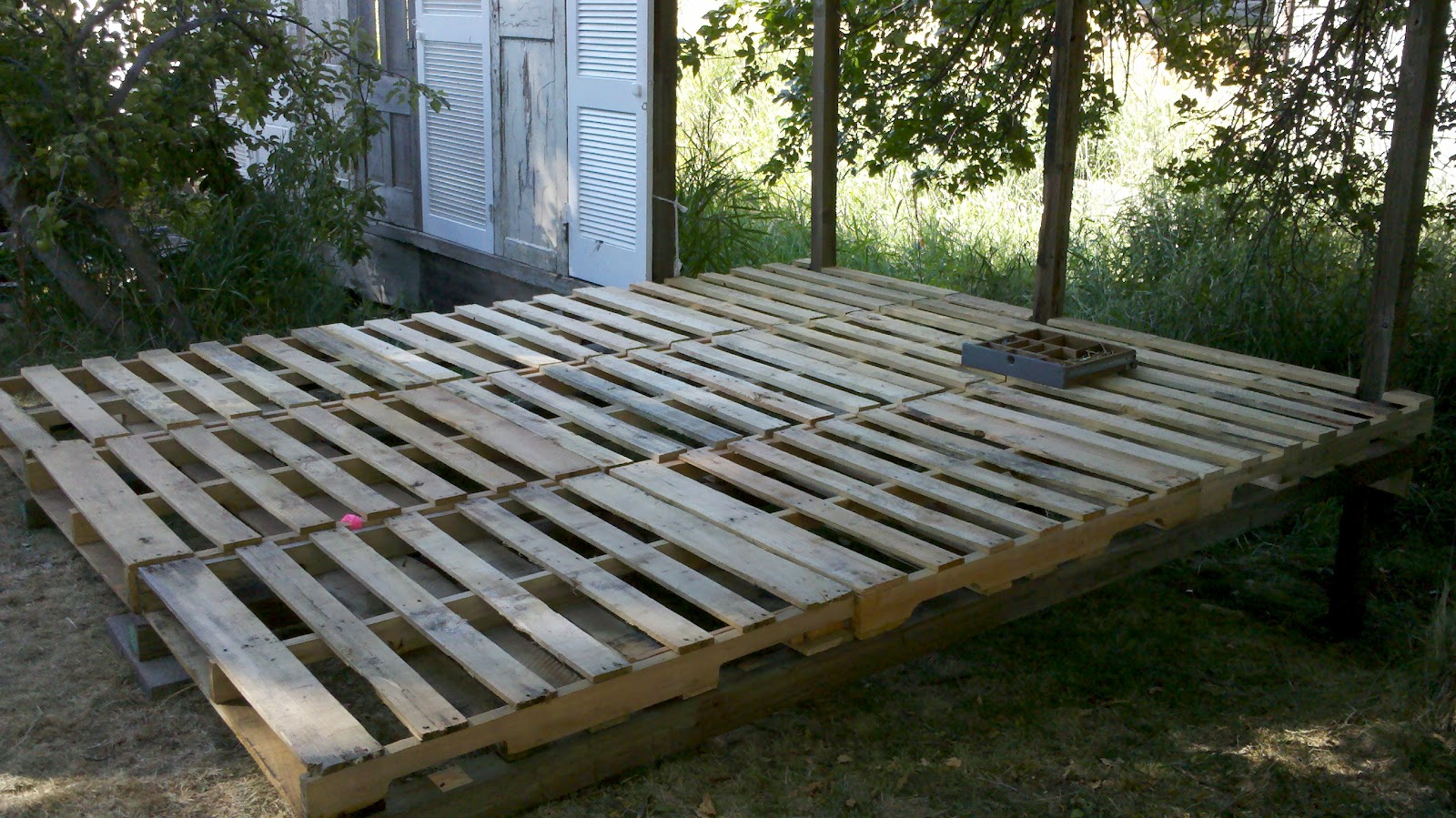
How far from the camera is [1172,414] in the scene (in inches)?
160

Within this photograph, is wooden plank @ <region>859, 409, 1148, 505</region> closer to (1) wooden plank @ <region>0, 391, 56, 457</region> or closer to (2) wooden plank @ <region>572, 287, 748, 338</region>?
(2) wooden plank @ <region>572, 287, 748, 338</region>

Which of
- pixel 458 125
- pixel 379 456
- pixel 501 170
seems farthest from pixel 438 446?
pixel 458 125

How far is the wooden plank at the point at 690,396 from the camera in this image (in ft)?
13.2

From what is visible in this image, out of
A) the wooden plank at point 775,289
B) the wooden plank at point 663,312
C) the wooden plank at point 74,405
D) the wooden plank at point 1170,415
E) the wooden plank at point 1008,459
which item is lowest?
the wooden plank at point 74,405

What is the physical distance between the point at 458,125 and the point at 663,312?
10.1ft

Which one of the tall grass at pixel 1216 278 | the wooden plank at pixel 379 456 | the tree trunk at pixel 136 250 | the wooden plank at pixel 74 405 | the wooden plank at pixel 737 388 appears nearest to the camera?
the wooden plank at pixel 379 456

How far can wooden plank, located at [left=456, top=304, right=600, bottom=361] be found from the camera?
484cm

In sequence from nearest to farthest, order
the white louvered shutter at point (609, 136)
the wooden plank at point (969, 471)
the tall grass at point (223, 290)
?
the wooden plank at point (969, 471) < the tall grass at point (223, 290) < the white louvered shutter at point (609, 136)

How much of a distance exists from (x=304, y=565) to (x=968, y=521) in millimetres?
1673

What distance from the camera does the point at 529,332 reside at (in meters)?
5.10

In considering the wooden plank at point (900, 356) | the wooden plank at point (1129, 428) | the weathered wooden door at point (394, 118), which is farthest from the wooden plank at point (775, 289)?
the weathered wooden door at point (394, 118)

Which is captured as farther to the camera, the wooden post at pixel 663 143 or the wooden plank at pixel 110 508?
the wooden post at pixel 663 143

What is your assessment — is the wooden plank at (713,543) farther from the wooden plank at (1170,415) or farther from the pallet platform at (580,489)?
the wooden plank at (1170,415)

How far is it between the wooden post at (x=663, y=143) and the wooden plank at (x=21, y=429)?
9.55 feet
